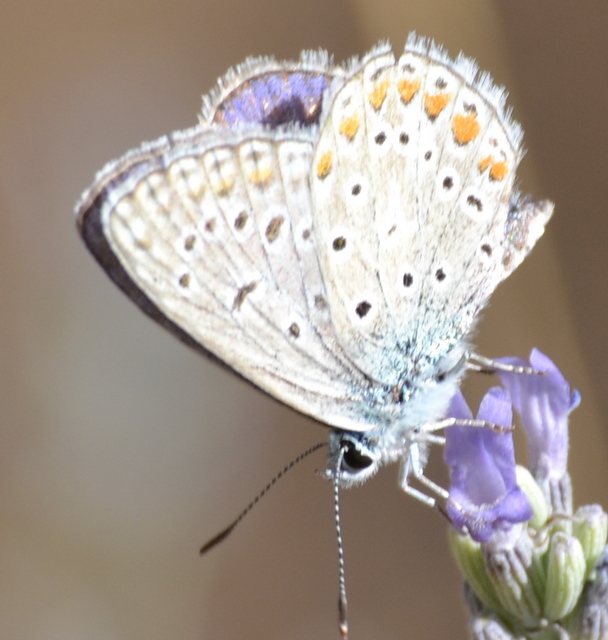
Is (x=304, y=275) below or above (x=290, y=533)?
above

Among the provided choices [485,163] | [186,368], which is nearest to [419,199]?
[485,163]

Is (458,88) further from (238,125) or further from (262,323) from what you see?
(262,323)

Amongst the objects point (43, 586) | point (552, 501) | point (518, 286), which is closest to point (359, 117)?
point (552, 501)

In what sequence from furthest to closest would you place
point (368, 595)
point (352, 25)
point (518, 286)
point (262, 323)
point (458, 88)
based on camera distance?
point (352, 25)
point (518, 286)
point (368, 595)
point (458, 88)
point (262, 323)

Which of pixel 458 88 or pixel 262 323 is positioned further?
pixel 458 88

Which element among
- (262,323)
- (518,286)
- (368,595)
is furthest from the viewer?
(518,286)

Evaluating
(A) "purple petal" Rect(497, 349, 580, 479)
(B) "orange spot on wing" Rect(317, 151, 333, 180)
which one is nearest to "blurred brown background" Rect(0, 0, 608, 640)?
(A) "purple petal" Rect(497, 349, 580, 479)

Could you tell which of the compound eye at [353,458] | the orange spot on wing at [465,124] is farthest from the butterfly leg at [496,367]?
the orange spot on wing at [465,124]

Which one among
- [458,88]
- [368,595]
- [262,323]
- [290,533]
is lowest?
[368,595]
